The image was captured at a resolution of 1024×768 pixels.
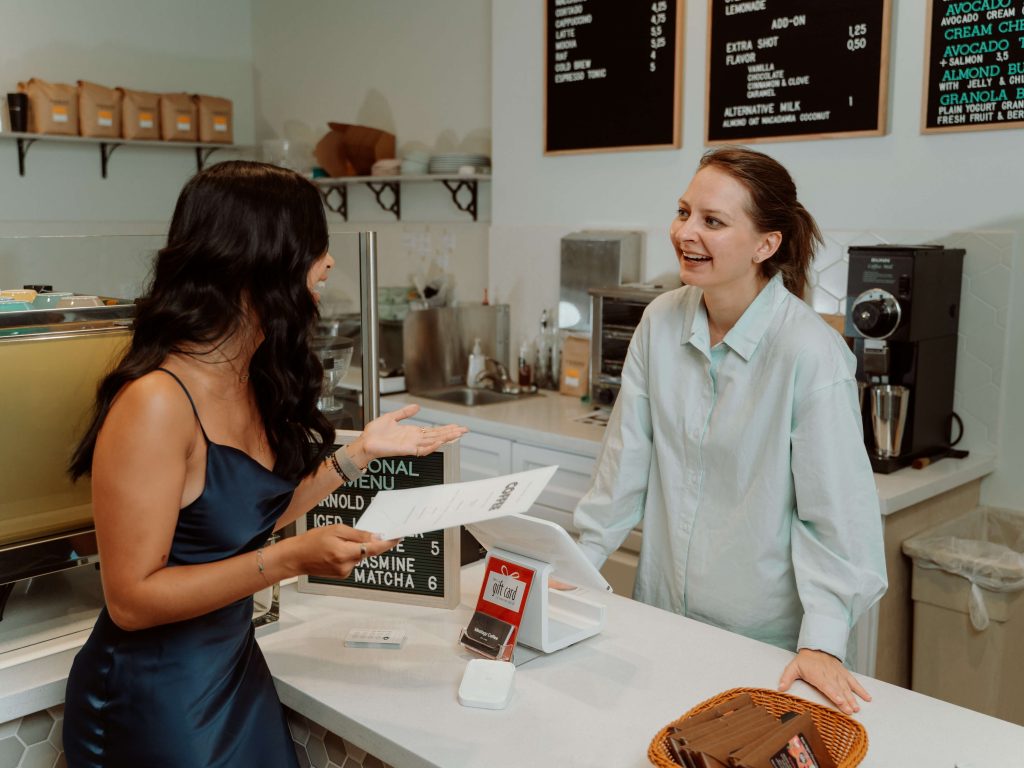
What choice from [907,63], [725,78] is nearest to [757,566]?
[907,63]

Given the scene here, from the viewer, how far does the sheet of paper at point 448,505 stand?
1.26 metres

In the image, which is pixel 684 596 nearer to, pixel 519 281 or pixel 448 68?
pixel 519 281

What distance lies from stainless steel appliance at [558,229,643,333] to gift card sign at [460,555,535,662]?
7.16ft

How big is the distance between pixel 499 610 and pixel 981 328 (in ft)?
6.38

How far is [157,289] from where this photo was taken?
1291mm

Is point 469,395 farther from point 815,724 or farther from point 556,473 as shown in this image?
point 815,724

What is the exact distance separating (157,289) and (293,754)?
2.33 ft

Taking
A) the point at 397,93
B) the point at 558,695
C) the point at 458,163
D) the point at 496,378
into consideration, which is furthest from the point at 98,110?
the point at 558,695

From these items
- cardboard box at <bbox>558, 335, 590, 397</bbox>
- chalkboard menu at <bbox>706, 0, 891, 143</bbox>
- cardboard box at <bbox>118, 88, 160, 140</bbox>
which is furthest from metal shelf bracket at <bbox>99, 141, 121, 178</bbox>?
chalkboard menu at <bbox>706, 0, 891, 143</bbox>

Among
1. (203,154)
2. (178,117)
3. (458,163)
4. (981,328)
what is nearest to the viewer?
(981,328)

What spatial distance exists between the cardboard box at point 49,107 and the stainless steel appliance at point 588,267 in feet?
8.20

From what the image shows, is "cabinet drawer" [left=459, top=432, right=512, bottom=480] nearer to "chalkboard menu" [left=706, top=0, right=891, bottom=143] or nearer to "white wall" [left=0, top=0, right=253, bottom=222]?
"chalkboard menu" [left=706, top=0, right=891, bottom=143]

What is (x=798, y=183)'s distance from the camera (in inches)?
127

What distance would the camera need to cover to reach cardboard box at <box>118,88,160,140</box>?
189 inches
